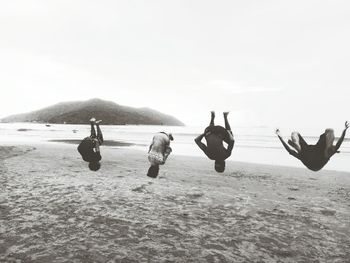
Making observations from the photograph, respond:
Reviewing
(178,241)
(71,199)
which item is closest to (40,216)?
(71,199)

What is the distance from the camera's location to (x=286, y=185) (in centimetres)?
1545

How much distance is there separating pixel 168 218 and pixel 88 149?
342 cm

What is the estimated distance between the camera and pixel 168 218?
9.77m

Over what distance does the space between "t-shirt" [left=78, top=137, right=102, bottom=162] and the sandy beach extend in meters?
1.35

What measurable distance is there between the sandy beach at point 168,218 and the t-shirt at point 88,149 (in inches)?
53.2

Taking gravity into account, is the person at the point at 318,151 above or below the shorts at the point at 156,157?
above

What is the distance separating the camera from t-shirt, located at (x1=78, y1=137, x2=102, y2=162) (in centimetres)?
1102

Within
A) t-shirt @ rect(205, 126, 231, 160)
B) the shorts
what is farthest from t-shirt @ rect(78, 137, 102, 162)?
t-shirt @ rect(205, 126, 231, 160)

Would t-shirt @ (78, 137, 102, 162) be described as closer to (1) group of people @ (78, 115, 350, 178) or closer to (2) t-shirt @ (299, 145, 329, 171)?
(1) group of people @ (78, 115, 350, 178)

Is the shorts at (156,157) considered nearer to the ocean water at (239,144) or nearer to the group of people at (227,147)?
the group of people at (227,147)

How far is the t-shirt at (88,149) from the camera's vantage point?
1102cm

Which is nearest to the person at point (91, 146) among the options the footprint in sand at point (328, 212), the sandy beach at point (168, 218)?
the sandy beach at point (168, 218)

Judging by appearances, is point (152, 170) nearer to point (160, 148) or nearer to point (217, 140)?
point (160, 148)

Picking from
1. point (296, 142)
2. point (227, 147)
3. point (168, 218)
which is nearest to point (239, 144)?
point (296, 142)
